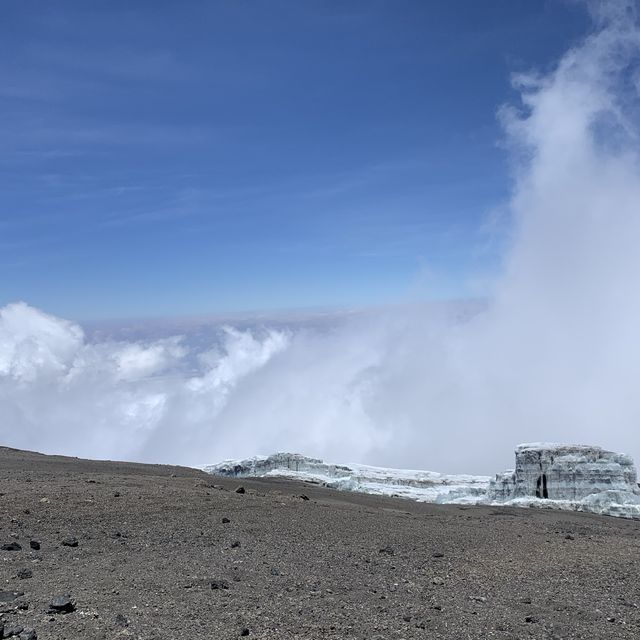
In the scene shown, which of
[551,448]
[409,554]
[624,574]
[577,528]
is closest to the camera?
[624,574]

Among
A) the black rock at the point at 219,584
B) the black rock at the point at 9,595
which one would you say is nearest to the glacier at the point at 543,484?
the black rock at the point at 219,584

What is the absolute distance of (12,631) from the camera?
25.9 feet

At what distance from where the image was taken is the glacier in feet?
102

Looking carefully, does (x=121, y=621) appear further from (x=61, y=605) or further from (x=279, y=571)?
(x=279, y=571)

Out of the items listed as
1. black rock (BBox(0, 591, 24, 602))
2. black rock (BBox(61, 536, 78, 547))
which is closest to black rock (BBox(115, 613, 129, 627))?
black rock (BBox(0, 591, 24, 602))

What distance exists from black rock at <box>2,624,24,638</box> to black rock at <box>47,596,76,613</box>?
67 centimetres

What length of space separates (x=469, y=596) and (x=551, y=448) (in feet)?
85.6

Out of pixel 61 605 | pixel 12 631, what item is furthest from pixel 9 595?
pixel 12 631

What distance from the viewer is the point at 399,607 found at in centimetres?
1015

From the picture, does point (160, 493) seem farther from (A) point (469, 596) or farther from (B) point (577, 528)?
(B) point (577, 528)

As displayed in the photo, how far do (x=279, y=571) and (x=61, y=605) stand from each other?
14.2ft

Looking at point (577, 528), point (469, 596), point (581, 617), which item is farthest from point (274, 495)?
point (581, 617)

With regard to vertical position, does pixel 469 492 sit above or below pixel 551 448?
below

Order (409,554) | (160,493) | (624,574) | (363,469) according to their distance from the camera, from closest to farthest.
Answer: (624,574) → (409,554) → (160,493) → (363,469)
